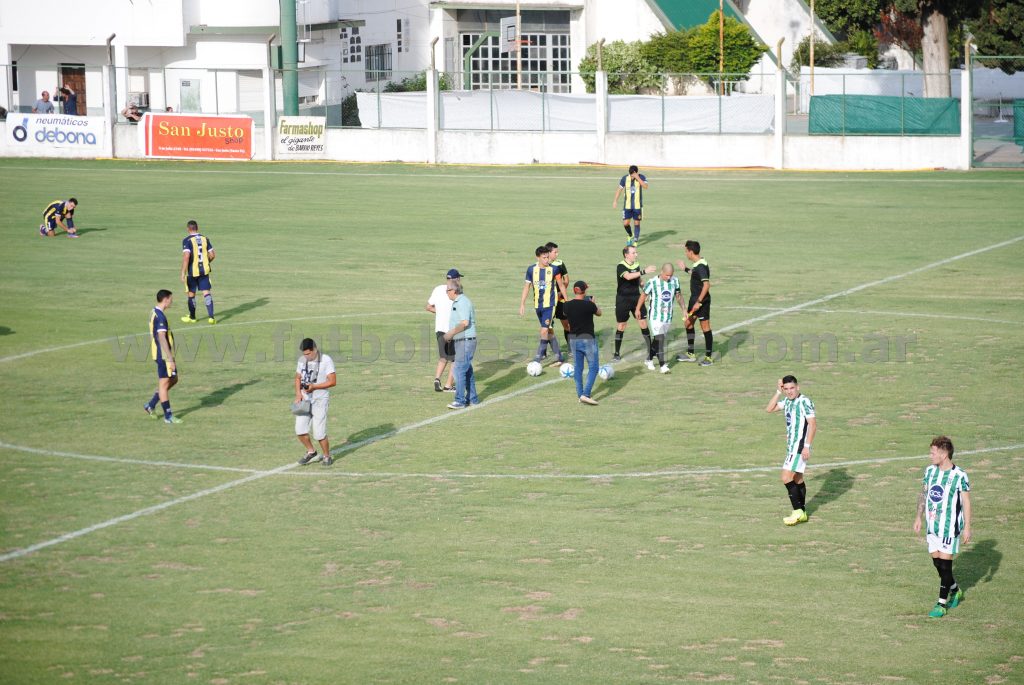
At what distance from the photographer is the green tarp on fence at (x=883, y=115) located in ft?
160

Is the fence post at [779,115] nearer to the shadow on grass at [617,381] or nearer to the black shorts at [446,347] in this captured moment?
the shadow on grass at [617,381]

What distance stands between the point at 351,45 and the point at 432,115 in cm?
2616

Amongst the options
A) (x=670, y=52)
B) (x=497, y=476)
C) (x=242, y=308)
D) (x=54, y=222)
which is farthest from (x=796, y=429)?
(x=670, y=52)

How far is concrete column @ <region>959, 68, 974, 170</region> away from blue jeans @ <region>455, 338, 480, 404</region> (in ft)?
105

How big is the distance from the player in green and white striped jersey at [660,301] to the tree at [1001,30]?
47.9m

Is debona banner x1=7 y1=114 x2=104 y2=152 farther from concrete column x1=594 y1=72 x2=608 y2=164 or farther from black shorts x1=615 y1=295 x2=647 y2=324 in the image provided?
black shorts x1=615 y1=295 x2=647 y2=324

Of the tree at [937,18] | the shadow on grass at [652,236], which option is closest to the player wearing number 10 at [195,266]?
the shadow on grass at [652,236]

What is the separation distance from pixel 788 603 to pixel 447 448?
6.85 metres

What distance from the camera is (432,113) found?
2069 inches

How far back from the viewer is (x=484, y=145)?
5281cm

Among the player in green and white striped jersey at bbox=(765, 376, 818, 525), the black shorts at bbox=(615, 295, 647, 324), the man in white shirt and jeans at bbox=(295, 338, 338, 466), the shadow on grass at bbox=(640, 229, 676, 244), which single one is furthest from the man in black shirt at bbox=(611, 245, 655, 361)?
the shadow on grass at bbox=(640, 229, 676, 244)

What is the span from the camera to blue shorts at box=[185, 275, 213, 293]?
26.6 metres

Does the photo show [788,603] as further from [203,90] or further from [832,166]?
[203,90]

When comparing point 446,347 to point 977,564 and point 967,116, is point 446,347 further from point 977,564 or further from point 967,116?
point 967,116
